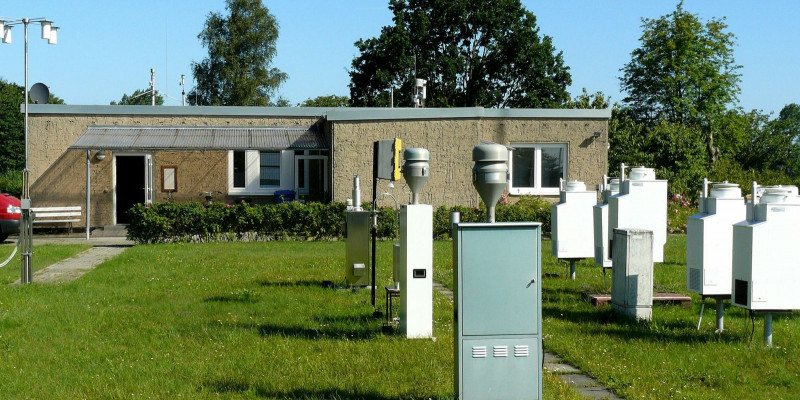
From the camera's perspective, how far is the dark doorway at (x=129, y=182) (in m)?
26.2

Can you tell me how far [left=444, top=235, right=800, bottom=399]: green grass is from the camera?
681cm

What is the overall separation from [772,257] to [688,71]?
43.2 m

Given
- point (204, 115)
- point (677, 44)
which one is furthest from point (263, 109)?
point (677, 44)

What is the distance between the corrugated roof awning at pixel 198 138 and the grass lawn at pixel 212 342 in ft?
31.0

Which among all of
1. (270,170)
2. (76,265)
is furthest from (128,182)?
(76,265)

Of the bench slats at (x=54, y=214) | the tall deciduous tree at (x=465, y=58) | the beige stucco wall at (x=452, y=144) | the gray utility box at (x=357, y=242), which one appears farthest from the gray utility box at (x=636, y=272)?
the tall deciduous tree at (x=465, y=58)

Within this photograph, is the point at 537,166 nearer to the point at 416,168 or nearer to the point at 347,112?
the point at 347,112

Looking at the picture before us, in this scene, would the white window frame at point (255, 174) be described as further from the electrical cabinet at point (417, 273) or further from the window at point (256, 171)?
the electrical cabinet at point (417, 273)

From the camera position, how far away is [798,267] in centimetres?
805

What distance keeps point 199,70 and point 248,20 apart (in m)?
3.93

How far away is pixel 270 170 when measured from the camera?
85.2ft

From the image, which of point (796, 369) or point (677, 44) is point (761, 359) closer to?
point (796, 369)

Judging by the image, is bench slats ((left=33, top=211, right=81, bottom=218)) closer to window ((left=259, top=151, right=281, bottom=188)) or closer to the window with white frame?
window ((left=259, top=151, right=281, bottom=188))

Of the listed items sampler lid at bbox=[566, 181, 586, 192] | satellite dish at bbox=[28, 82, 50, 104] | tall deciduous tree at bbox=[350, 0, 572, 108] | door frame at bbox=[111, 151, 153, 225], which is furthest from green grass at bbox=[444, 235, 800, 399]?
tall deciduous tree at bbox=[350, 0, 572, 108]
